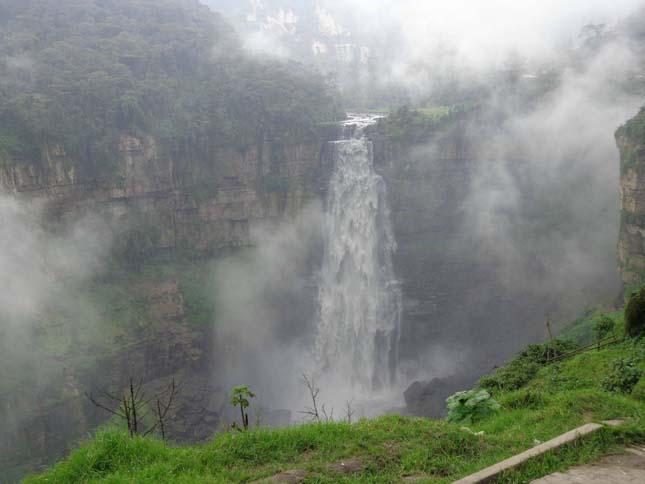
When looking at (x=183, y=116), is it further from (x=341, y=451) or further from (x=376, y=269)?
(x=341, y=451)

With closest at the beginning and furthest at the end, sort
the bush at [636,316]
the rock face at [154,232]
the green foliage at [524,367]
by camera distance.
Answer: the bush at [636,316] → the green foliage at [524,367] → the rock face at [154,232]

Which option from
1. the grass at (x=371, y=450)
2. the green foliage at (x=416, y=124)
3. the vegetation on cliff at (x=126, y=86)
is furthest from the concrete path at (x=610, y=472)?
the green foliage at (x=416, y=124)

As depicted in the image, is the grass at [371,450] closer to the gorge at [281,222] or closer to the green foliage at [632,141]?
the green foliage at [632,141]

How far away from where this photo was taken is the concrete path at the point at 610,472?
5.05 m

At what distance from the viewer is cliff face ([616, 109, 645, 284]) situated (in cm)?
2394

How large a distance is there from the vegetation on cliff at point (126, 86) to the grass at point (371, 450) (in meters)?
27.1

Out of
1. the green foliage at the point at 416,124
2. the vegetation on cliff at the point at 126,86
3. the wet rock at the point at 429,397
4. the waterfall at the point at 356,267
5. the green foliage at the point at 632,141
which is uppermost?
the vegetation on cliff at the point at 126,86

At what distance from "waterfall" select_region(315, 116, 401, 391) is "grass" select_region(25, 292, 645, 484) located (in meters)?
28.0

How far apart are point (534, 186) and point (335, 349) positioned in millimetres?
17089

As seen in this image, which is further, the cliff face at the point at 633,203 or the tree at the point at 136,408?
the cliff face at the point at 633,203

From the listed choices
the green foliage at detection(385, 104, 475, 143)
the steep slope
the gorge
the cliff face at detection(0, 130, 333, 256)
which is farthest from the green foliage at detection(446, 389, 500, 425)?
the green foliage at detection(385, 104, 475, 143)

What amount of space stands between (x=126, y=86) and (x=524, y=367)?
30.7m

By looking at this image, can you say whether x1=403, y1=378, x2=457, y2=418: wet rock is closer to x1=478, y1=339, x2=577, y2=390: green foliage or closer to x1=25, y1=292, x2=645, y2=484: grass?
x1=478, y1=339, x2=577, y2=390: green foliage

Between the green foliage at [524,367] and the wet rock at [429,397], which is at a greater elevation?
the green foliage at [524,367]
